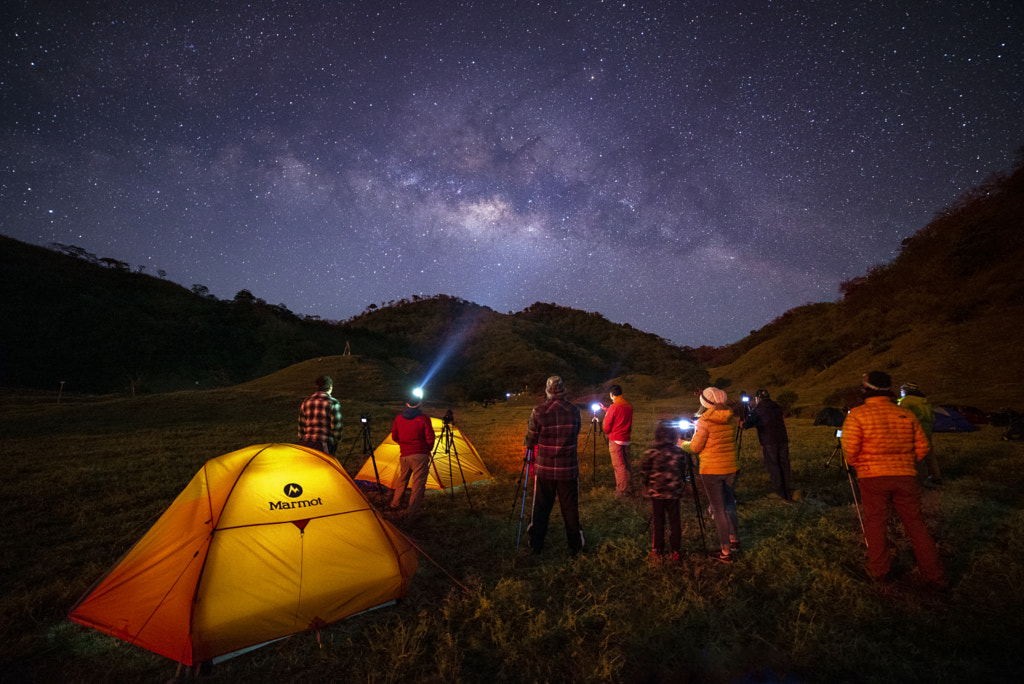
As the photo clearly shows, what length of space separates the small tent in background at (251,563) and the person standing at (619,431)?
5.17m

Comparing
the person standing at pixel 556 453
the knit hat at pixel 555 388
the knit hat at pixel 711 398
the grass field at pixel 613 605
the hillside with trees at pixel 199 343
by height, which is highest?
the hillside with trees at pixel 199 343

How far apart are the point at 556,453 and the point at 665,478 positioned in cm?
143

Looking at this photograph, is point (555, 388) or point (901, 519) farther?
point (555, 388)

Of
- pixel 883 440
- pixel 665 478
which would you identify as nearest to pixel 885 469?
pixel 883 440

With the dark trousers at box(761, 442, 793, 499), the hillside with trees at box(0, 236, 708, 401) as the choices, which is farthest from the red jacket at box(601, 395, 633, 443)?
the hillside with trees at box(0, 236, 708, 401)

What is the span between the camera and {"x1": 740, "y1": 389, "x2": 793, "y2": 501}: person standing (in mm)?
8555

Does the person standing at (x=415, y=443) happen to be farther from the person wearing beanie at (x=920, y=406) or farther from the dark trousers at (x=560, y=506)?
the person wearing beanie at (x=920, y=406)

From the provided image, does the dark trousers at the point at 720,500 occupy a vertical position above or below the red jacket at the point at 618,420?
below

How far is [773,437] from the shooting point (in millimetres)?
8555

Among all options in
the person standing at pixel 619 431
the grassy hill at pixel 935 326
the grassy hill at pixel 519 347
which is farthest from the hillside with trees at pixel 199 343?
the person standing at pixel 619 431

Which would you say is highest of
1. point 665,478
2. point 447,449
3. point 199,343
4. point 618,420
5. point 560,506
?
point 199,343

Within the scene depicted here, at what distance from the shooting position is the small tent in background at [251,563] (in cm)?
412

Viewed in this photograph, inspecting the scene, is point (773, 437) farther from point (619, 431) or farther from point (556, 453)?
point (556, 453)

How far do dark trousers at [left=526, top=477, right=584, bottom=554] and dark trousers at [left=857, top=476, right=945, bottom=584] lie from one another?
11.1 ft
